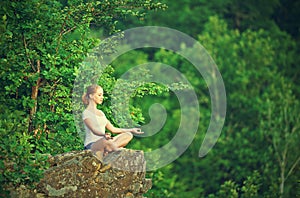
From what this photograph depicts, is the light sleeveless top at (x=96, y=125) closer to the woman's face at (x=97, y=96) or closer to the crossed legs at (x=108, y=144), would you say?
the crossed legs at (x=108, y=144)

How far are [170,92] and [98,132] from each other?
18.8 metres

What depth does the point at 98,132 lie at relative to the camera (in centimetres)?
1738

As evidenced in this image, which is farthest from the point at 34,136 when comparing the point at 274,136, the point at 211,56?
the point at 211,56

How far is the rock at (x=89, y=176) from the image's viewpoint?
16844 millimetres

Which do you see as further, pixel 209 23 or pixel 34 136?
pixel 209 23

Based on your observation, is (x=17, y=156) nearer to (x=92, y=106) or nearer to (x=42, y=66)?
(x=92, y=106)

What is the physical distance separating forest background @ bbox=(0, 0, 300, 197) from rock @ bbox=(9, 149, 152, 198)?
230 mm

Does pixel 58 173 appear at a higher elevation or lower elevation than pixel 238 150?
lower

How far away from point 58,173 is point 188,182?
17.5m

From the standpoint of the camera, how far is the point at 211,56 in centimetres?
3572

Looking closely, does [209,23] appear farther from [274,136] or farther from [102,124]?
[102,124]

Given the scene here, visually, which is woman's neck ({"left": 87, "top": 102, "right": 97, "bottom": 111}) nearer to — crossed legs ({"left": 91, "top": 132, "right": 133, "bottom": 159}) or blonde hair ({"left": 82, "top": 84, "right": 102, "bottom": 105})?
blonde hair ({"left": 82, "top": 84, "right": 102, "bottom": 105})

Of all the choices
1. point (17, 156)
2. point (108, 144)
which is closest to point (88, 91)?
point (108, 144)

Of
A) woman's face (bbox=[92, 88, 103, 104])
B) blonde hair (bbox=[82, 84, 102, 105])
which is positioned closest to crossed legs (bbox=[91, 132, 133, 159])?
woman's face (bbox=[92, 88, 103, 104])
